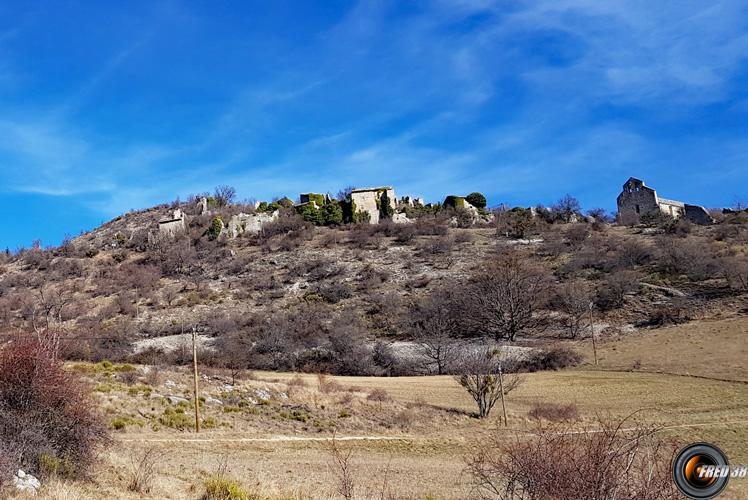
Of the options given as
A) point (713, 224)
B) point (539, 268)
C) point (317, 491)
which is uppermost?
point (713, 224)

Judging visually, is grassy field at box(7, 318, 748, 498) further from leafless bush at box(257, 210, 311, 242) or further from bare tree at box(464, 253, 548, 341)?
leafless bush at box(257, 210, 311, 242)

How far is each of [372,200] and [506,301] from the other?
44.3m

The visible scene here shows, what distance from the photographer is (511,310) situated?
5094 cm

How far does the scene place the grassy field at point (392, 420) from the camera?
1395cm

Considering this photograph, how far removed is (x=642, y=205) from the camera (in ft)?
285

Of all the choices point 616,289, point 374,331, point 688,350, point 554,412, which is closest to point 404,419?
point 554,412

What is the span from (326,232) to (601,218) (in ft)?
133

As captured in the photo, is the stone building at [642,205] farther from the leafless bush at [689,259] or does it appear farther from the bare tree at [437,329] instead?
the bare tree at [437,329]

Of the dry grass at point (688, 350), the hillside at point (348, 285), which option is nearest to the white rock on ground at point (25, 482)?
the hillside at point (348, 285)

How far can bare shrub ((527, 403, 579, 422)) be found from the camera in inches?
944

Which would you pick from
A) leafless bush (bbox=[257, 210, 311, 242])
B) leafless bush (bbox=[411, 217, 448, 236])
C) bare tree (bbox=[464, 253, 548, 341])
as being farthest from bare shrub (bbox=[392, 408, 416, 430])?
leafless bush (bbox=[257, 210, 311, 242])

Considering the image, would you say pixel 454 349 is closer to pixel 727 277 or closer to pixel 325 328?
pixel 325 328

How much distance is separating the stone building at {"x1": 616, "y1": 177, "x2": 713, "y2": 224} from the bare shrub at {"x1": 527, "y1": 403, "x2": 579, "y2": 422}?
6366cm

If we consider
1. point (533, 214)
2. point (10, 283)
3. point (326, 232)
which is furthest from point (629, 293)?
point (10, 283)
